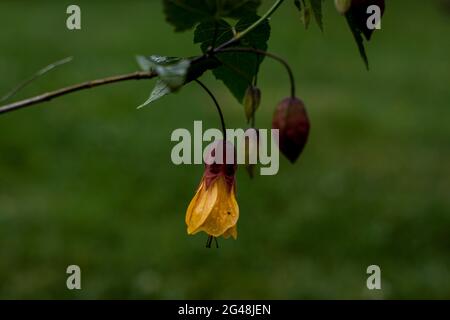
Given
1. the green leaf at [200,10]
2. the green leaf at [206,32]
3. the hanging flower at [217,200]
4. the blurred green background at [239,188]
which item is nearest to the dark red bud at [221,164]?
the hanging flower at [217,200]

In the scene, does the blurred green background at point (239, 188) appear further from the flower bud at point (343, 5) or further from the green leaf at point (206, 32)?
the flower bud at point (343, 5)

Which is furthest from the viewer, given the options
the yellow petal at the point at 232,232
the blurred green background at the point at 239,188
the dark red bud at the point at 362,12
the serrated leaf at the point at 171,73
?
the blurred green background at the point at 239,188

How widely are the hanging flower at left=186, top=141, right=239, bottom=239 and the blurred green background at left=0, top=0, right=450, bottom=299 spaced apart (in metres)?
2.64

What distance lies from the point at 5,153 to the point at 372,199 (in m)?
2.13

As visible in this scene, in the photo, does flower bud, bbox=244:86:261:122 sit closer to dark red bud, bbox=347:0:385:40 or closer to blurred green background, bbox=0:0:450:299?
dark red bud, bbox=347:0:385:40

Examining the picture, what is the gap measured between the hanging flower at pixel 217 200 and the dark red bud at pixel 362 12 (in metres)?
0.25

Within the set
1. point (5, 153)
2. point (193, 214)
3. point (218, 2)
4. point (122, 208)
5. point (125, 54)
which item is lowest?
point (193, 214)

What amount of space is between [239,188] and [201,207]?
12.5 ft

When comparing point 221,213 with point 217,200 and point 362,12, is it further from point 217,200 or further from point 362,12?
point 362,12

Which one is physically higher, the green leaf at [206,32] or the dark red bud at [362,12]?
the green leaf at [206,32]

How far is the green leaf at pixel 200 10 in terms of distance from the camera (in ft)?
2.75
